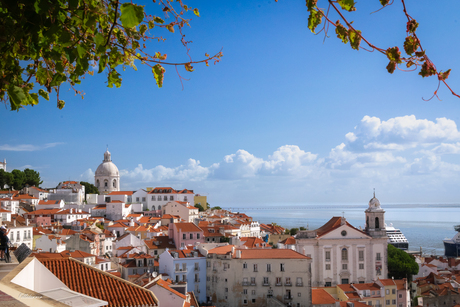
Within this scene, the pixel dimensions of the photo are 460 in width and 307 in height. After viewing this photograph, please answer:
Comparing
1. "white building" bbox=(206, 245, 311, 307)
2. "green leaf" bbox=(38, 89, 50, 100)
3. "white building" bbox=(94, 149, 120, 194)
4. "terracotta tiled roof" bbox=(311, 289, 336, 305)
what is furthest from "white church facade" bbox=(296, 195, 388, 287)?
"white building" bbox=(94, 149, 120, 194)

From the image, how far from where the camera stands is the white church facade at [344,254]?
36.4 meters

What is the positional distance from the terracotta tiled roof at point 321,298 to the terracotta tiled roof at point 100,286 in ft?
73.9

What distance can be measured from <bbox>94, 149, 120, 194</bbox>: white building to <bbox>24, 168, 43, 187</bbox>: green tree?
987 centimetres

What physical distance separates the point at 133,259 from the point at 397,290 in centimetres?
1948

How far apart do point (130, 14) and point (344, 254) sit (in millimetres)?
37938

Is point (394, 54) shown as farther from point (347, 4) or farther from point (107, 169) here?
point (107, 169)

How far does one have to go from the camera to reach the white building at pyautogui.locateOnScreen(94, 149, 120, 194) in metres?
75.9

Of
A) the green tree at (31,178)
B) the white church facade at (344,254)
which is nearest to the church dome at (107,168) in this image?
the green tree at (31,178)

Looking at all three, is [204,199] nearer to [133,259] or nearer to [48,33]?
[133,259]

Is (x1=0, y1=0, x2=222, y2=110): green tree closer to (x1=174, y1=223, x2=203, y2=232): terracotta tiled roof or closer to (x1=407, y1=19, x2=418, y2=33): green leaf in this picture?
(x1=407, y1=19, x2=418, y2=33): green leaf

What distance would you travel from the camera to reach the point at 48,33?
7.21ft

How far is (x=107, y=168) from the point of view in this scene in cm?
7631

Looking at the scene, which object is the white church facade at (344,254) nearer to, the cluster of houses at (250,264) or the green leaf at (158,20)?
the cluster of houses at (250,264)

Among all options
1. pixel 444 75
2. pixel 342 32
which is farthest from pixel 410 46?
pixel 342 32
